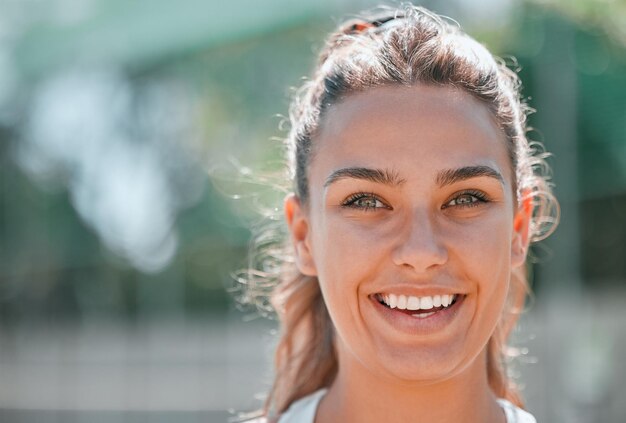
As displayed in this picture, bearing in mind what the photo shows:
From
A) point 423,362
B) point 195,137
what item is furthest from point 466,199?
point 195,137

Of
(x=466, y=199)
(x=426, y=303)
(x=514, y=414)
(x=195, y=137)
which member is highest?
(x=195, y=137)

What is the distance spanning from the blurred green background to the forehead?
11.8 feet

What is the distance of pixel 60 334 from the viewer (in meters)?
11.6

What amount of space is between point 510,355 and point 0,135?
10255mm

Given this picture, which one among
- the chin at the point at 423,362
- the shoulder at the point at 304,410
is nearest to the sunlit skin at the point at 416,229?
the chin at the point at 423,362

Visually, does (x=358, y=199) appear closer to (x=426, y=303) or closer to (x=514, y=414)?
(x=426, y=303)

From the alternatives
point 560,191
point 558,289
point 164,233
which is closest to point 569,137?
point 560,191

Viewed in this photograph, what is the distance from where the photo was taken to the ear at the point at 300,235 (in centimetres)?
231

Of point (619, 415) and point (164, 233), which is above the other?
point (164, 233)

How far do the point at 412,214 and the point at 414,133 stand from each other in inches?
6.5

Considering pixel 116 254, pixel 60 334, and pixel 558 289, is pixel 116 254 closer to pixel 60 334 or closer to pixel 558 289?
pixel 60 334

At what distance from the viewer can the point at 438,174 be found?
79.5 inches

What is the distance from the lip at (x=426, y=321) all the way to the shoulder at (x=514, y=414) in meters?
0.42

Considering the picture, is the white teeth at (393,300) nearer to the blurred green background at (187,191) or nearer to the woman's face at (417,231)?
the woman's face at (417,231)
